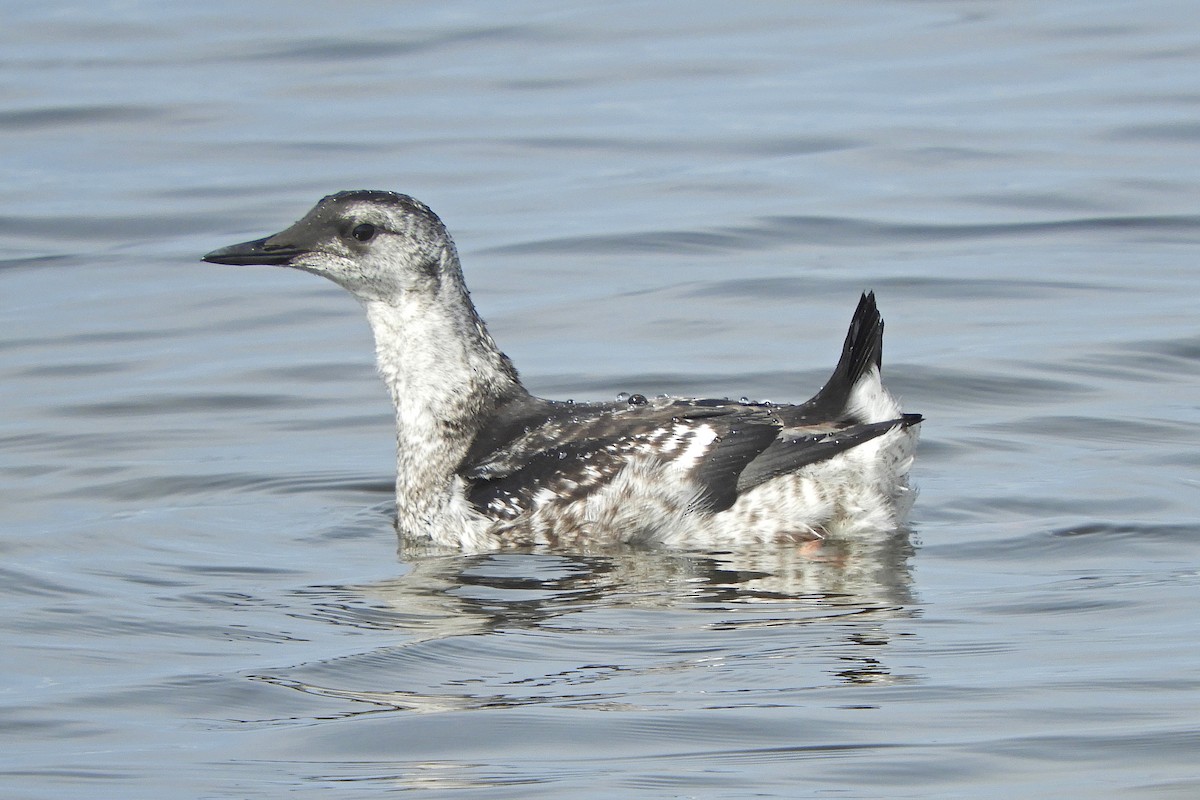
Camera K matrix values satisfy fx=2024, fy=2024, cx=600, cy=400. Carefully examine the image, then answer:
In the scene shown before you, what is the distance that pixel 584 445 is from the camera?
8.02m

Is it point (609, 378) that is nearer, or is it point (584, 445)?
point (584, 445)

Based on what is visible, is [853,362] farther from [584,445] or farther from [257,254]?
[257,254]

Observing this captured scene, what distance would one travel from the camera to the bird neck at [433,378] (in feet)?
27.9

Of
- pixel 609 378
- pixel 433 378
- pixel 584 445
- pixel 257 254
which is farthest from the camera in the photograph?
pixel 609 378

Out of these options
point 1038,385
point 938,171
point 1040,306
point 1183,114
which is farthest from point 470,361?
point 1183,114

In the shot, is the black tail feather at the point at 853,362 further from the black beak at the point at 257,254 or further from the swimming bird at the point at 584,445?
the black beak at the point at 257,254

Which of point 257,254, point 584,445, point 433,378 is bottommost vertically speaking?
point 584,445

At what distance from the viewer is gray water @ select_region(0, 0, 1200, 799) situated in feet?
18.5

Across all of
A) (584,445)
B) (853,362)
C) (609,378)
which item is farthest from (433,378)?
(609,378)

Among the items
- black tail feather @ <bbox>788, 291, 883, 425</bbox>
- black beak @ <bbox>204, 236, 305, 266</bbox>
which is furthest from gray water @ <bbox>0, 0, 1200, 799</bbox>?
black beak @ <bbox>204, 236, 305, 266</bbox>

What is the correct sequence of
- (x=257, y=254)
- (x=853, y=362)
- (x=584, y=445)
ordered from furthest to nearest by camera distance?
(x=257, y=254), (x=584, y=445), (x=853, y=362)

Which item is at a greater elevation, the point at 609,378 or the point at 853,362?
the point at 853,362

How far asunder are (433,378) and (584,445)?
88 centimetres

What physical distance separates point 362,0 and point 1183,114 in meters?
10.2
